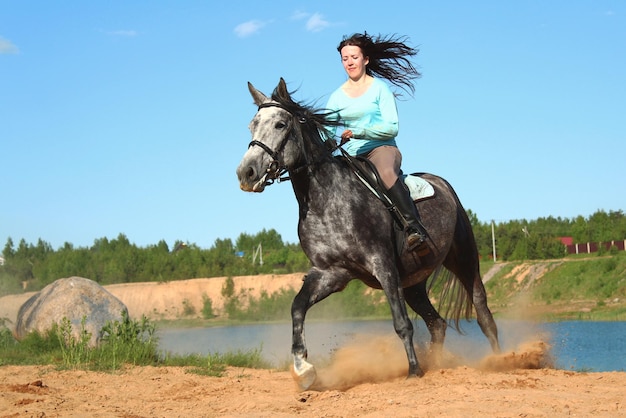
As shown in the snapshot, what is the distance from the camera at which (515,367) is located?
903cm

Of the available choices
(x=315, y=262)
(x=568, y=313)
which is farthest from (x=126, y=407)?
(x=568, y=313)

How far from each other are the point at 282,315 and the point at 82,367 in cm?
3767

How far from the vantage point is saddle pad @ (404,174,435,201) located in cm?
866

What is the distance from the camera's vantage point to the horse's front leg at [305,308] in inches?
291

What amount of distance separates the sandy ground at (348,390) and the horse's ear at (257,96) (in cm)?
301

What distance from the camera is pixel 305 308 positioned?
760 cm

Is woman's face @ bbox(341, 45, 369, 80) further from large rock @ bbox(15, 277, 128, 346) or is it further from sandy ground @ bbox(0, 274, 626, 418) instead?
large rock @ bbox(15, 277, 128, 346)

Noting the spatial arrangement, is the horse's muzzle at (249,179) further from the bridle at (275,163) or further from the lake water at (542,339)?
the lake water at (542,339)

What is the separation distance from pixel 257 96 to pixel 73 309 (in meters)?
6.85

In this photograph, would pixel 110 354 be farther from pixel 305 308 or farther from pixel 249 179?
pixel 249 179

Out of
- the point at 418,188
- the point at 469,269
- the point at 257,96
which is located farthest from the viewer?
the point at 469,269

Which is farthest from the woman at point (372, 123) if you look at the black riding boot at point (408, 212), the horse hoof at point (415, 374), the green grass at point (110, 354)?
the green grass at point (110, 354)

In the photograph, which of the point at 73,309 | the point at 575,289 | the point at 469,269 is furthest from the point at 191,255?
the point at 469,269

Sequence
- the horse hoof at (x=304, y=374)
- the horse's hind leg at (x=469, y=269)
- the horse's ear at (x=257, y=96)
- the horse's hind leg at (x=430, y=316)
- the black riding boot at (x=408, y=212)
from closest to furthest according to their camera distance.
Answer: the horse hoof at (x=304, y=374) < the horse's ear at (x=257, y=96) < the black riding boot at (x=408, y=212) < the horse's hind leg at (x=430, y=316) < the horse's hind leg at (x=469, y=269)
